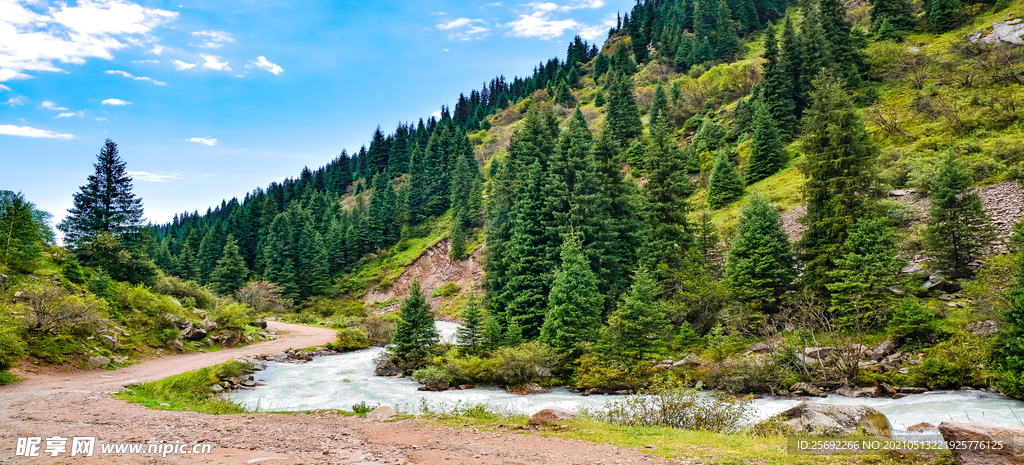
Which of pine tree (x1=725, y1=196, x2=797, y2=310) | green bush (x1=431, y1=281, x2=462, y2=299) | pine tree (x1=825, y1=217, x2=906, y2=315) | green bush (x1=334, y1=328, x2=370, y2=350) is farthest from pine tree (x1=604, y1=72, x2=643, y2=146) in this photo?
green bush (x1=334, y1=328, x2=370, y2=350)

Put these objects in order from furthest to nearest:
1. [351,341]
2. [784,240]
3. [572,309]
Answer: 1. [351,341]
2. [784,240]
3. [572,309]

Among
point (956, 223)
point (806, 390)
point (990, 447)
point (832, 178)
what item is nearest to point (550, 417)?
point (990, 447)

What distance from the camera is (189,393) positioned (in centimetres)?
1808

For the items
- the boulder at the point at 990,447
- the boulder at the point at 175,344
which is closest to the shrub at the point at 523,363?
the boulder at the point at 990,447

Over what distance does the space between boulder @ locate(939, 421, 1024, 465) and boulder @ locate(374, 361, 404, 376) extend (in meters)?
24.1

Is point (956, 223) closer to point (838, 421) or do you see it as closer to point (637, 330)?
point (637, 330)

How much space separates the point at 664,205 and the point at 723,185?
2030 cm

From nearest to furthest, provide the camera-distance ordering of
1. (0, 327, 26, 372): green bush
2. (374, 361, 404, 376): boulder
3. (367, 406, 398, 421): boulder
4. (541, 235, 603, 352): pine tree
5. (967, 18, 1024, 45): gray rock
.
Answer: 1. (367, 406, 398, 421): boulder
2. (0, 327, 26, 372): green bush
3. (541, 235, 603, 352): pine tree
4. (374, 361, 404, 376): boulder
5. (967, 18, 1024, 45): gray rock

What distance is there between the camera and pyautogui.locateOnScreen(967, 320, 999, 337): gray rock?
17.5m

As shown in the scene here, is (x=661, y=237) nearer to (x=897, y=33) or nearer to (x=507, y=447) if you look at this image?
(x=507, y=447)

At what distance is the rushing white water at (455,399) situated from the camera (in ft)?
47.4

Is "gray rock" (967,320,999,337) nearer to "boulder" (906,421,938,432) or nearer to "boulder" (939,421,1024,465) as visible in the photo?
"boulder" (906,421,938,432)

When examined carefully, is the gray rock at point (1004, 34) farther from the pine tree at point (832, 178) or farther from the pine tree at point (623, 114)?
the pine tree at point (623, 114)

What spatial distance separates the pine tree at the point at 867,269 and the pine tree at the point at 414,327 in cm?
Result: 2219
